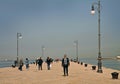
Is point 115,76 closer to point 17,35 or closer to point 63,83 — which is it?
point 63,83

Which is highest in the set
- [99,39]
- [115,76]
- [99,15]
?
[99,15]

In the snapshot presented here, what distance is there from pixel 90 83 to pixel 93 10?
50.7ft

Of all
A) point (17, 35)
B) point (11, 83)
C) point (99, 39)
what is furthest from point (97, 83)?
point (17, 35)

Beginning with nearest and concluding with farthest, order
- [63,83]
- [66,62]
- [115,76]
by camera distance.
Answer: [63,83], [115,76], [66,62]

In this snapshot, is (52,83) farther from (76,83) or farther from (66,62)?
(66,62)

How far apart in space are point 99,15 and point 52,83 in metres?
15.9

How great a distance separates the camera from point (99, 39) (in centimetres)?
3284

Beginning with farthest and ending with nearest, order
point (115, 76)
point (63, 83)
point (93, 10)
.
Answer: point (93, 10) < point (115, 76) < point (63, 83)

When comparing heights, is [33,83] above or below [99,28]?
below

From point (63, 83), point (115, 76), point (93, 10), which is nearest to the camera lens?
point (63, 83)

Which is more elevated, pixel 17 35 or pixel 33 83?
pixel 17 35

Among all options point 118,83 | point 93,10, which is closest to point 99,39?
point 93,10

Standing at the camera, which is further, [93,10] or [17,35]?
[17,35]

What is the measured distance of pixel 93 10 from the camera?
107 ft
